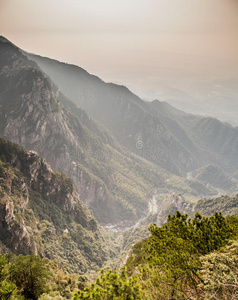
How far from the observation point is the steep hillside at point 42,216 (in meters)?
82.1

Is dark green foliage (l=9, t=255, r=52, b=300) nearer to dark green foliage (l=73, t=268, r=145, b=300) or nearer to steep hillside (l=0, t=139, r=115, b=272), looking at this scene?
dark green foliage (l=73, t=268, r=145, b=300)

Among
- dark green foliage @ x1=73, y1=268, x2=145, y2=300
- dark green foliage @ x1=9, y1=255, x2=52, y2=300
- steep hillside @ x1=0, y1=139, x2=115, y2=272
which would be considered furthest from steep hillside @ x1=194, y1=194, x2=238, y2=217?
dark green foliage @ x1=73, y1=268, x2=145, y2=300

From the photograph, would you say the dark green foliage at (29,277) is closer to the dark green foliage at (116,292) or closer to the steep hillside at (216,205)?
the dark green foliage at (116,292)

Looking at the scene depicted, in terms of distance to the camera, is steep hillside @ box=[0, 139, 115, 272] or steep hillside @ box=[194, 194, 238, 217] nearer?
steep hillside @ box=[0, 139, 115, 272]

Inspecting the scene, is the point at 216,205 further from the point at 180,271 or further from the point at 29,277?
the point at 180,271

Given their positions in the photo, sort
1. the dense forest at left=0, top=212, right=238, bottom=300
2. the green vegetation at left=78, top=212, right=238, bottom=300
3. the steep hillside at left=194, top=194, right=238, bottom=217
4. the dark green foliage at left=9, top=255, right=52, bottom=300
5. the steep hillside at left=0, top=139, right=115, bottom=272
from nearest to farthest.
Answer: the dense forest at left=0, top=212, right=238, bottom=300
the green vegetation at left=78, top=212, right=238, bottom=300
the dark green foliage at left=9, top=255, right=52, bottom=300
the steep hillside at left=0, top=139, right=115, bottom=272
the steep hillside at left=194, top=194, right=238, bottom=217

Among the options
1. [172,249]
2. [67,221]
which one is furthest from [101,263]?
[172,249]

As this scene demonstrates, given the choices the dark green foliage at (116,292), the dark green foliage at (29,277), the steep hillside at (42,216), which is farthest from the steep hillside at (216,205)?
the dark green foliage at (116,292)

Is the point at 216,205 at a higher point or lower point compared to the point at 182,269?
lower

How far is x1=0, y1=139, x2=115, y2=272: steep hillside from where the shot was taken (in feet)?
269

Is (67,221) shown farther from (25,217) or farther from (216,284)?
(216,284)

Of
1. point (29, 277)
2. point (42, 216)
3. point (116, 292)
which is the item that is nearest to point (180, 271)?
point (116, 292)

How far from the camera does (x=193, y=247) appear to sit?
67.2ft

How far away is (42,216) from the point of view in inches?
4695
